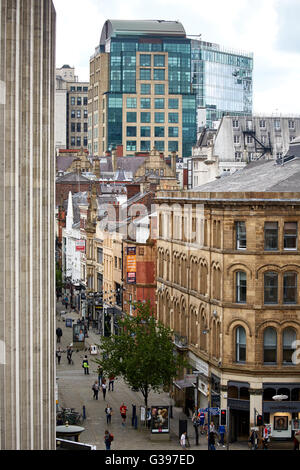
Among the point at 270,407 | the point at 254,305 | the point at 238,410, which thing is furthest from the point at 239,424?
the point at 254,305

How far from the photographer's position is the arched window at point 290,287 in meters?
54.6

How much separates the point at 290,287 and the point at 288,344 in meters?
3.07

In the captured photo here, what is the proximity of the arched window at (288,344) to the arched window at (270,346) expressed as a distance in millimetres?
482

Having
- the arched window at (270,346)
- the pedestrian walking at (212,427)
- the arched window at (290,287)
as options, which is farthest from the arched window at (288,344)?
the pedestrian walking at (212,427)

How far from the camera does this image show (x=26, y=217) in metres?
29.1

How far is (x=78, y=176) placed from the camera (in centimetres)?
16488

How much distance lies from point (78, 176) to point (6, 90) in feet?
449

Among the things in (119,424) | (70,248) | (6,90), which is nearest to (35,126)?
(6,90)

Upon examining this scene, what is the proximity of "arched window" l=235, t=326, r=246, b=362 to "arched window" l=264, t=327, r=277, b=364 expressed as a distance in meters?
1.23

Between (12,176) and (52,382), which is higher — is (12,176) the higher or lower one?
the higher one

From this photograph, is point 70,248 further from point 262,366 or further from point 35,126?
point 35,126

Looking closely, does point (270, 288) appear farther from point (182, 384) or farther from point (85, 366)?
point (85, 366)

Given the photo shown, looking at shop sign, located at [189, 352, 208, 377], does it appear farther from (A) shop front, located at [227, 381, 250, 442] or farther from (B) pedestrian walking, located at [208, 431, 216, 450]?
(B) pedestrian walking, located at [208, 431, 216, 450]

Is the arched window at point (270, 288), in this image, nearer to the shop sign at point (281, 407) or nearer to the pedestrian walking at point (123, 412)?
the shop sign at point (281, 407)
